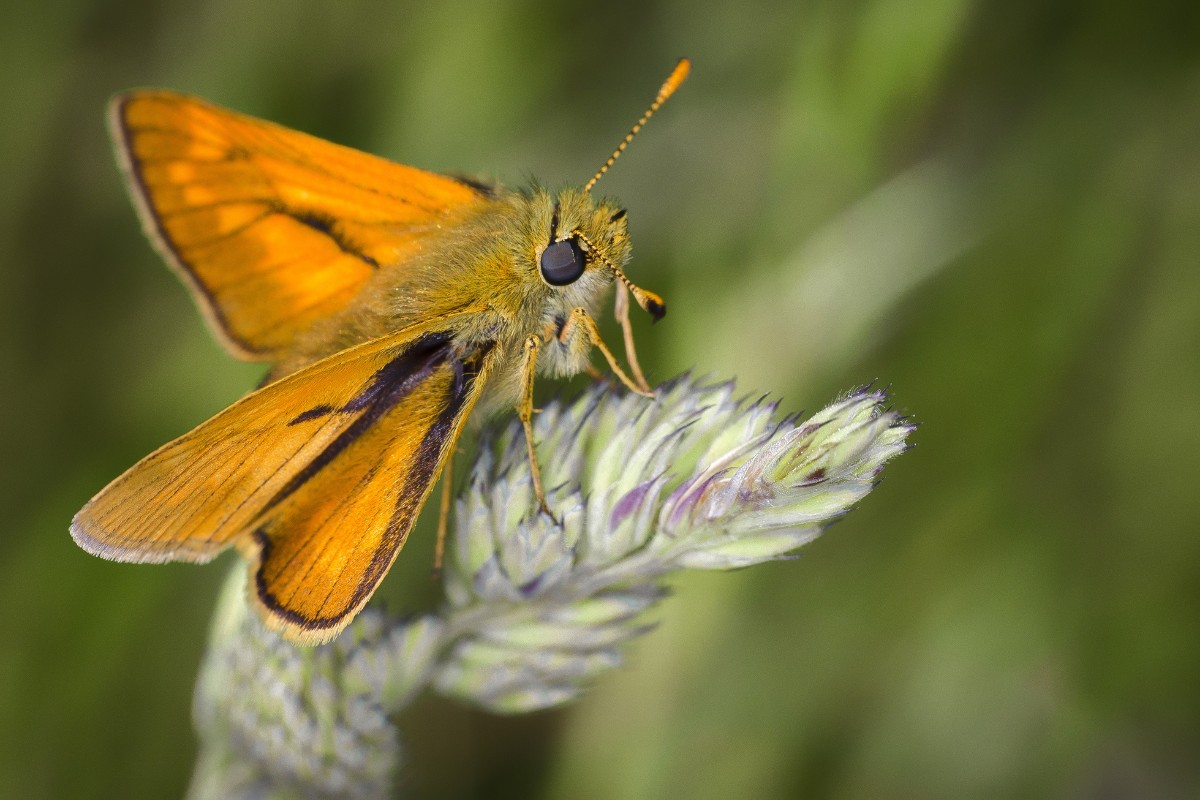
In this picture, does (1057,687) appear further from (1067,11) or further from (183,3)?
(183,3)

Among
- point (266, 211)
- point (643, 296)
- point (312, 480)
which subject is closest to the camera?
point (312, 480)

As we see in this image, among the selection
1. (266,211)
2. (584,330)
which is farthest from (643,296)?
(266,211)

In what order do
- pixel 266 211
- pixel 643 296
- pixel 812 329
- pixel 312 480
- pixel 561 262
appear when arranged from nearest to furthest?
pixel 312 480 → pixel 561 262 → pixel 643 296 → pixel 266 211 → pixel 812 329

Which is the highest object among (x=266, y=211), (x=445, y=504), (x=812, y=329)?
(x=812, y=329)

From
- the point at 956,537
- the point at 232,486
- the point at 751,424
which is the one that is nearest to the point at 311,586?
the point at 232,486

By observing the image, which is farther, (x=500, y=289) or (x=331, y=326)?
(x=331, y=326)

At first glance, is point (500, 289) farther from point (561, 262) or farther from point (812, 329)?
point (812, 329)

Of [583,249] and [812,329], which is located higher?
[812,329]

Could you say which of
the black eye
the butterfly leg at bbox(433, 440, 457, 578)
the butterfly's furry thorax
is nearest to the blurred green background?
the butterfly leg at bbox(433, 440, 457, 578)
